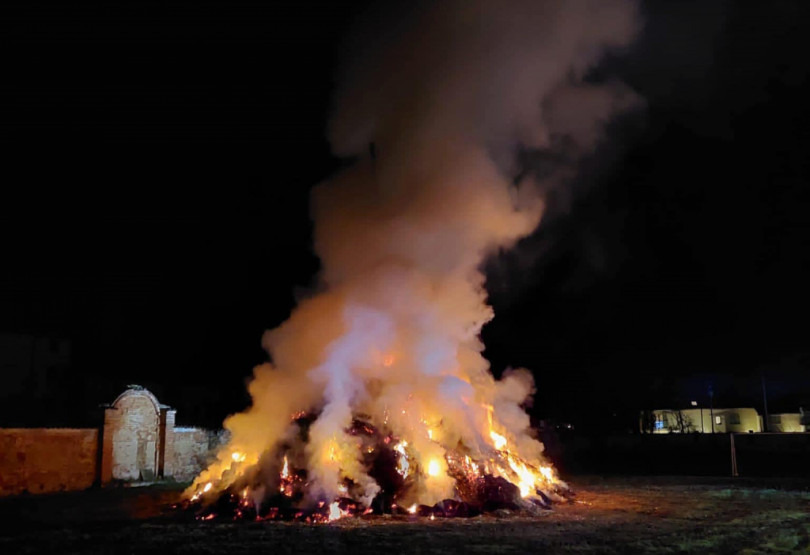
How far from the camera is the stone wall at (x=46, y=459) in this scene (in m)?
21.9

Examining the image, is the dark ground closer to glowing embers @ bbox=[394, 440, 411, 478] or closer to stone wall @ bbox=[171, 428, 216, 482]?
glowing embers @ bbox=[394, 440, 411, 478]

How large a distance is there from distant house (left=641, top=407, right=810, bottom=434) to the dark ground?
4256 cm

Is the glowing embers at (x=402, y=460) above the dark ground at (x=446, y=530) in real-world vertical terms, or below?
above

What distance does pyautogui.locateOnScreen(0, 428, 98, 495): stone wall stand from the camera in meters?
21.9

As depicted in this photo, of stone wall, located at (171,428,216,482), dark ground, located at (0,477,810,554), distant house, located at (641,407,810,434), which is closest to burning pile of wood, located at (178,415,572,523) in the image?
dark ground, located at (0,477,810,554)

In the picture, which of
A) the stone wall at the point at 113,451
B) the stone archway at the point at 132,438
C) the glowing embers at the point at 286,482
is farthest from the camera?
the stone archway at the point at 132,438

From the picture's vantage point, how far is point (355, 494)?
18016 millimetres

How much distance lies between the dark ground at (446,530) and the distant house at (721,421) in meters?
42.6

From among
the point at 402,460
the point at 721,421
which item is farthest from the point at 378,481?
the point at 721,421

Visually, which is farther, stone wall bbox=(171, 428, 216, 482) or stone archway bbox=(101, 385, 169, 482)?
stone wall bbox=(171, 428, 216, 482)

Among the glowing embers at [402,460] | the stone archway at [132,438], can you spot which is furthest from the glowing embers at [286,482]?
the stone archway at [132,438]

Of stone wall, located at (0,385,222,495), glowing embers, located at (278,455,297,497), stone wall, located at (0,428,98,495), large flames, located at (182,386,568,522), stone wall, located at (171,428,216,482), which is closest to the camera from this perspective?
large flames, located at (182,386,568,522)

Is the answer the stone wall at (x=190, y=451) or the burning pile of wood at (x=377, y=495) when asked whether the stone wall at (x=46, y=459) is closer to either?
the stone wall at (x=190, y=451)

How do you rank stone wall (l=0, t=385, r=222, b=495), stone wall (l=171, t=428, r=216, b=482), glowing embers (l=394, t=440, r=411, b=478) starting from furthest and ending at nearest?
stone wall (l=171, t=428, r=216, b=482) < stone wall (l=0, t=385, r=222, b=495) < glowing embers (l=394, t=440, r=411, b=478)
